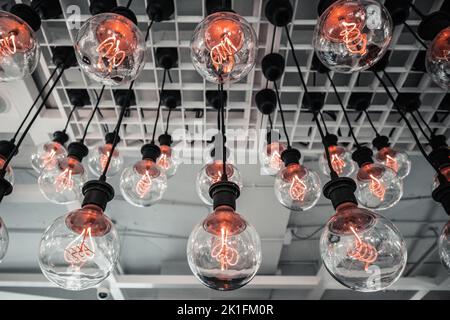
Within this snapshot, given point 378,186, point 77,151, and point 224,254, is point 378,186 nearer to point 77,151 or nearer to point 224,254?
point 224,254

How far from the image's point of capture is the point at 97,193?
2.30 ft

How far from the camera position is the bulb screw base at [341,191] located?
0.68 meters

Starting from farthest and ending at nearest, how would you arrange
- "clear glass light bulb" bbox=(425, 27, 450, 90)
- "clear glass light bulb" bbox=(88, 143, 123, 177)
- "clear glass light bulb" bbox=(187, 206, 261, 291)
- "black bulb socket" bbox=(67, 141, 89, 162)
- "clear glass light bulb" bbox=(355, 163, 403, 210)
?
1. "clear glass light bulb" bbox=(88, 143, 123, 177)
2. "black bulb socket" bbox=(67, 141, 89, 162)
3. "clear glass light bulb" bbox=(355, 163, 403, 210)
4. "clear glass light bulb" bbox=(425, 27, 450, 90)
5. "clear glass light bulb" bbox=(187, 206, 261, 291)

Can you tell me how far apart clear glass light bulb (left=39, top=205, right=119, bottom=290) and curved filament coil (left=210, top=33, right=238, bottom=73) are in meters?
0.40

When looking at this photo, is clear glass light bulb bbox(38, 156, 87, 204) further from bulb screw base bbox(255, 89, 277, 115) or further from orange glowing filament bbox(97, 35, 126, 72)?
bulb screw base bbox(255, 89, 277, 115)

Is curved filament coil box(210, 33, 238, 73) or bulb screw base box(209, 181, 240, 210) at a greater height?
curved filament coil box(210, 33, 238, 73)

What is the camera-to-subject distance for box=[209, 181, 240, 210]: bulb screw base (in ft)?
2.24

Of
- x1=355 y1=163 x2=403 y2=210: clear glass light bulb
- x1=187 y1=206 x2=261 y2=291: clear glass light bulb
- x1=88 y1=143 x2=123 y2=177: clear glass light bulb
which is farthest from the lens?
x1=88 y1=143 x2=123 y2=177: clear glass light bulb

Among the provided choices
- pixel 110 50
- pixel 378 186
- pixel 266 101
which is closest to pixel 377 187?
pixel 378 186

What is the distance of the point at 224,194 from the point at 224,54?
30 centimetres

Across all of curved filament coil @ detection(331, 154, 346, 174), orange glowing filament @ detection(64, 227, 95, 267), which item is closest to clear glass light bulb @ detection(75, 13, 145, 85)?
orange glowing filament @ detection(64, 227, 95, 267)

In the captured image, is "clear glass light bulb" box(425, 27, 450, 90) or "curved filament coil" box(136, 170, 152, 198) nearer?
"clear glass light bulb" box(425, 27, 450, 90)

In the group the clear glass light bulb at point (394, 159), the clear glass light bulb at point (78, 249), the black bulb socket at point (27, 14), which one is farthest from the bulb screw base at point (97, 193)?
the clear glass light bulb at point (394, 159)

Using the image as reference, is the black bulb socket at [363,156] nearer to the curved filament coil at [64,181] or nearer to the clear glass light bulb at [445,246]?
the clear glass light bulb at [445,246]
